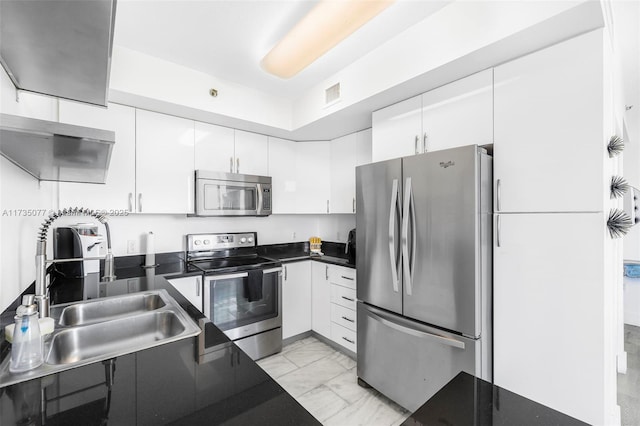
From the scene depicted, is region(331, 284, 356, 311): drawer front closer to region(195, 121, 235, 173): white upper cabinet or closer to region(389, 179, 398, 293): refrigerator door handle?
region(389, 179, 398, 293): refrigerator door handle

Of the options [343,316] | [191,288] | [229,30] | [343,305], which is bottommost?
[343,316]

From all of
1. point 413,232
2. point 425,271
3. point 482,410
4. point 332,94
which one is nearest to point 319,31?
point 332,94

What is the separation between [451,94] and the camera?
1.91m

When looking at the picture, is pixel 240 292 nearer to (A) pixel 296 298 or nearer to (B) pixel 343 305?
(A) pixel 296 298

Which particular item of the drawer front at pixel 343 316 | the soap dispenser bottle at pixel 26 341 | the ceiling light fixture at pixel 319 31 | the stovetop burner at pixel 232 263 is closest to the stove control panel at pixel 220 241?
the stovetop burner at pixel 232 263

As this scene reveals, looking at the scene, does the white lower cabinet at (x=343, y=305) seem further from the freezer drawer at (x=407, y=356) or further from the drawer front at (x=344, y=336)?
the freezer drawer at (x=407, y=356)

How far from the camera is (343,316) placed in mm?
2799

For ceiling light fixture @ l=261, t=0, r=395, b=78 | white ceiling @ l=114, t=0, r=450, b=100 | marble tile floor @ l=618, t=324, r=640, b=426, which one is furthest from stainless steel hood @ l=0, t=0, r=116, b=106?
marble tile floor @ l=618, t=324, r=640, b=426

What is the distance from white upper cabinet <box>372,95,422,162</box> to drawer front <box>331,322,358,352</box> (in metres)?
1.66

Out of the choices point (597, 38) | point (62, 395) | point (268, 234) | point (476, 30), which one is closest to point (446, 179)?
point (476, 30)

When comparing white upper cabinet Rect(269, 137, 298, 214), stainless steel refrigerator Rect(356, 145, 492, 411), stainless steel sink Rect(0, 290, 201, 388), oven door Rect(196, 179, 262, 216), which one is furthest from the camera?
white upper cabinet Rect(269, 137, 298, 214)

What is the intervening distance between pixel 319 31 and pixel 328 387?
2.52 metres

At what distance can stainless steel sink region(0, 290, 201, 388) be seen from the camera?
1.01 m

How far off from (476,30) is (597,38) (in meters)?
0.54
